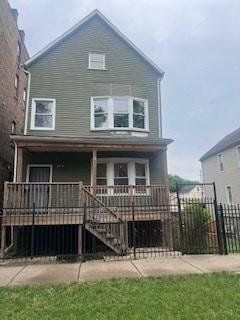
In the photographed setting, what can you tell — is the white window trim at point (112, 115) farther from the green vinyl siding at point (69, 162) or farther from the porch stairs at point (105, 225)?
the porch stairs at point (105, 225)

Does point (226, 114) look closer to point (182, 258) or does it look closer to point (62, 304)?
point (182, 258)

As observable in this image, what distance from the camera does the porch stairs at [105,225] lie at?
32.1ft

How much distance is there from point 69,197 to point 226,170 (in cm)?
1663

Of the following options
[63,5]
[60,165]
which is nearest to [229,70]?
[63,5]

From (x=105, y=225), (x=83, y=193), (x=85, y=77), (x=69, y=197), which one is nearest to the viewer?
(x=105, y=225)

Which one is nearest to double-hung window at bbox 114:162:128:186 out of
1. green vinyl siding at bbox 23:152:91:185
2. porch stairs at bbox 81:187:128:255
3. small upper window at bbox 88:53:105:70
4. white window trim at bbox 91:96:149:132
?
green vinyl siding at bbox 23:152:91:185

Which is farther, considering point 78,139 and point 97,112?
point 97,112

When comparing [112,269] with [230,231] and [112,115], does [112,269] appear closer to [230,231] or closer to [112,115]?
[230,231]

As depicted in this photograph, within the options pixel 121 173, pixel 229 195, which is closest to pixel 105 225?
pixel 121 173

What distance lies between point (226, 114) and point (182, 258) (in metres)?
27.1

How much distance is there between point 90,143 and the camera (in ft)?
38.7

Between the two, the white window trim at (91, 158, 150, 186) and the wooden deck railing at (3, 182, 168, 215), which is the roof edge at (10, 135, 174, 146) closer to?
the wooden deck railing at (3, 182, 168, 215)

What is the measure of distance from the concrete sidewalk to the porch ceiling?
508cm

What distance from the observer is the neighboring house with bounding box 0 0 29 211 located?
16062 millimetres
